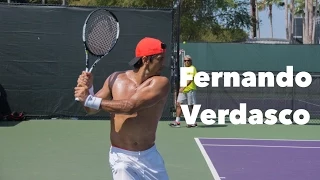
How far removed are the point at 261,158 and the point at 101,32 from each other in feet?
15.2

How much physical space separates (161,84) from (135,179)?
2.23 ft

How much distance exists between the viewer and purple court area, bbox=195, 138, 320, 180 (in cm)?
722

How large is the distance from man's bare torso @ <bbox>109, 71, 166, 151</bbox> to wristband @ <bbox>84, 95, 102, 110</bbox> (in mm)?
273

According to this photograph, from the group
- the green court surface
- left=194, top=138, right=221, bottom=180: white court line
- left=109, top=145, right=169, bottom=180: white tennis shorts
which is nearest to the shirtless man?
left=109, top=145, right=169, bottom=180: white tennis shorts

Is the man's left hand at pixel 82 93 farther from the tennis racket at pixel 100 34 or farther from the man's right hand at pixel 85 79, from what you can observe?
the tennis racket at pixel 100 34

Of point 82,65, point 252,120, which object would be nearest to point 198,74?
point 252,120

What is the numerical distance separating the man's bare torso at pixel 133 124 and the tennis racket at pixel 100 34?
485mm

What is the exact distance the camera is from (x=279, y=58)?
1828 cm

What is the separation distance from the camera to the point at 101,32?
4.47m

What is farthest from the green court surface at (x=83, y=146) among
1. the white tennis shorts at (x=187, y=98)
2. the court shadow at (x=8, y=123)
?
the white tennis shorts at (x=187, y=98)

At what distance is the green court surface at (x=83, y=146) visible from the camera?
279 inches

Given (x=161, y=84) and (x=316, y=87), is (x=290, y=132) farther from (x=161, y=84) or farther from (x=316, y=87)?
(x=161, y=84)

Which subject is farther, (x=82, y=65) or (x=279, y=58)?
(x=279, y=58)

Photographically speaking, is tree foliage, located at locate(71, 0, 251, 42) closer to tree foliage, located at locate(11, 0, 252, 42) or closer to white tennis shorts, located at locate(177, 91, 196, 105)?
tree foliage, located at locate(11, 0, 252, 42)
